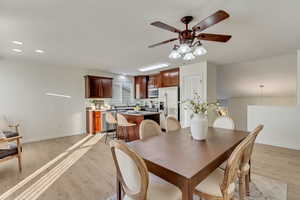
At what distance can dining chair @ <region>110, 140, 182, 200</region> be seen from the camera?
111 centimetres

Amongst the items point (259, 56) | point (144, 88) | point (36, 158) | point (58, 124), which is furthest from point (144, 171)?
point (144, 88)

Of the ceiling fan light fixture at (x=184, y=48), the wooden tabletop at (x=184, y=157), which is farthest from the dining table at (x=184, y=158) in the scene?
the ceiling fan light fixture at (x=184, y=48)

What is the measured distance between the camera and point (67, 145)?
4184mm

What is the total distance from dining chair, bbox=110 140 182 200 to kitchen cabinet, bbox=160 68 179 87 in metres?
4.49

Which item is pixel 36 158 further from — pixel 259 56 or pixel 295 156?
pixel 259 56

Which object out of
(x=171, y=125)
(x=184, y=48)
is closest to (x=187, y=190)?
(x=184, y=48)

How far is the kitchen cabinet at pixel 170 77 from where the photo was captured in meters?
5.53

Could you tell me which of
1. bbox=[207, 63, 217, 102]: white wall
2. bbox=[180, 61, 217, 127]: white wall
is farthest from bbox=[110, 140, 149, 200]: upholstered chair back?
bbox=[207, 63, 217, 102]: white wall

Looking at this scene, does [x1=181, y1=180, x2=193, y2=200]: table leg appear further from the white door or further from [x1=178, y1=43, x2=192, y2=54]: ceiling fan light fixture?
the white door

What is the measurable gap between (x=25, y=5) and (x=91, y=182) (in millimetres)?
2595

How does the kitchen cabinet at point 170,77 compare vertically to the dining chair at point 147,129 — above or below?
above

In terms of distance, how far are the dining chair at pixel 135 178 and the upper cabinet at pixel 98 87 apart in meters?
4.86

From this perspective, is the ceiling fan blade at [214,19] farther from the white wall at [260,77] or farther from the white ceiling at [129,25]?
the white wall at [260,77]

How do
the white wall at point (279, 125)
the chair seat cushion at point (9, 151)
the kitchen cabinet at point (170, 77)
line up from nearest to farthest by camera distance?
the chair seat cushion at point (9, 151) → the white wall at point (279, 125) → the kitchen cabinet at point (170, 77)
